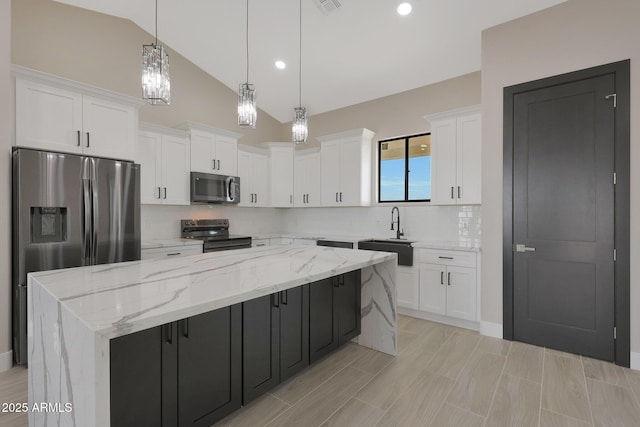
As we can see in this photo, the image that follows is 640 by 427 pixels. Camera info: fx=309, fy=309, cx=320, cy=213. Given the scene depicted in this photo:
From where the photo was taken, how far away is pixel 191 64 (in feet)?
15.1

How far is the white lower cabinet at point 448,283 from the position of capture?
3.32 meters

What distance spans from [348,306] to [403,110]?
3.05 meters

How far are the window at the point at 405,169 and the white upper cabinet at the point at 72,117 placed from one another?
3.30 meters

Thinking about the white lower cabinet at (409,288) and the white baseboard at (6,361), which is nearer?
the white baseboard at (6,361)

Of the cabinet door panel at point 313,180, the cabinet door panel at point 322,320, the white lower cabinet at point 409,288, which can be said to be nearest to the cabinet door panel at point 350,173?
the cabinet door panel at point 313,180

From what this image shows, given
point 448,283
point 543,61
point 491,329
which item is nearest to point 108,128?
point 448,283

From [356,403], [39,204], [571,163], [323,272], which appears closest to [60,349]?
[323,272]

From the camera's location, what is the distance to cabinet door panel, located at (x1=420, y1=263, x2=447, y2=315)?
11.5ft

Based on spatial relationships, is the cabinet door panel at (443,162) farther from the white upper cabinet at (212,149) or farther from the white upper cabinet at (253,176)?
the white upper cabinet at (212,149)

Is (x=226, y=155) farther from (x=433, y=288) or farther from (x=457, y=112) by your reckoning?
(x=433, y=288)

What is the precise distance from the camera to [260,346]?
6.33 ft

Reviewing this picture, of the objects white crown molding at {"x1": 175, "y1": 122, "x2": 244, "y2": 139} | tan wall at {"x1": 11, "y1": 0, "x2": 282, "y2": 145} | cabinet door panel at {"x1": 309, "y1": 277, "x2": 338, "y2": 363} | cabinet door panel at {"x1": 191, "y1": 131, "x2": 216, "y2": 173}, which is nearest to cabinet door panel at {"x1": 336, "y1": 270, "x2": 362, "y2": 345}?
cabinet door panel at {"x1": 309, "y1": 277, "x2": 338, "y2": 363}

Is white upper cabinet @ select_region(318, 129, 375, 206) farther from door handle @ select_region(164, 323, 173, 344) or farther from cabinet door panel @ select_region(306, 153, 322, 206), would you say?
door handle @ select_region(164, 323, 173, 344)

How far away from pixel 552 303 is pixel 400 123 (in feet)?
9.40
